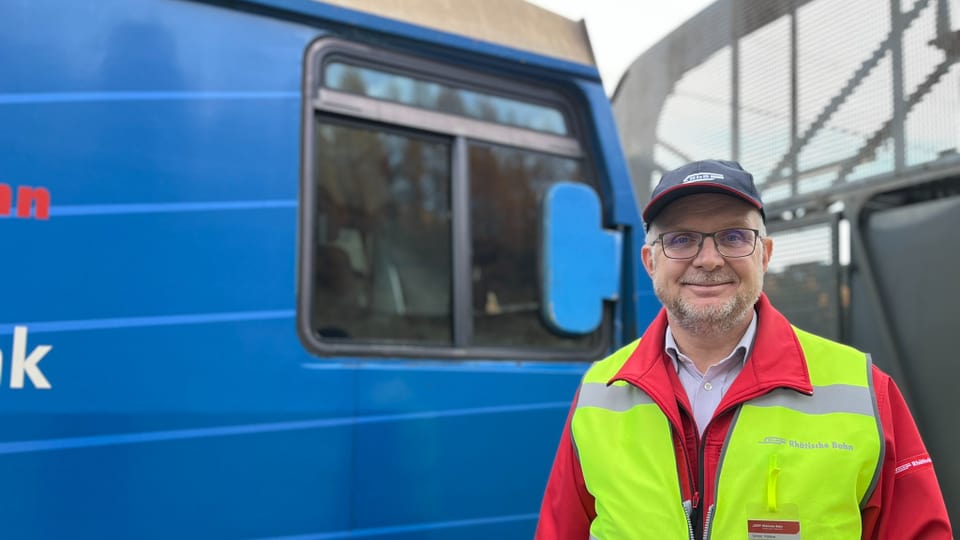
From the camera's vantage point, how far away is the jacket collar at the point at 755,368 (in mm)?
1486

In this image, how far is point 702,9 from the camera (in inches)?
156

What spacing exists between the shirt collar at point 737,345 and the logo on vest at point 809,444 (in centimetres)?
20

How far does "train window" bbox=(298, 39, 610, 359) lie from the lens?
2.43 m

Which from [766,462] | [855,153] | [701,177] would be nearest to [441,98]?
[701,177]

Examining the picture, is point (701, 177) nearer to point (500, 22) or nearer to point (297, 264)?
point (297, 264)

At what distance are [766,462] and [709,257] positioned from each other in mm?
405

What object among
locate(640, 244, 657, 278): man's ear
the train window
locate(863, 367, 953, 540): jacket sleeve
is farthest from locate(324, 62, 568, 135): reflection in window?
locate(863, 367, 953, 540): jacket sleeve

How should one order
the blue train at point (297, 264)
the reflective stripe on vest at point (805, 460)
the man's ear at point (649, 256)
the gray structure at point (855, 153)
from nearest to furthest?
the reflective stripe on vest at point (805, 460)
the man's ear at point (649, 256)
the blue train at point (297, 264)
the gray structure at point (855, 153)

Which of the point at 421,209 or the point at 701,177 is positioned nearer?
the point at 701,177

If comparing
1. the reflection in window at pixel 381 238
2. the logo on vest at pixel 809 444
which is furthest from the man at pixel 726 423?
the reflection in window at pixel 381 238

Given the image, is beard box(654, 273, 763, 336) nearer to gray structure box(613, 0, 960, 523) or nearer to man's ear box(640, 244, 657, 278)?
man's ear box(640, 244, 657, 278)

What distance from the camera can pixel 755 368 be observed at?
1.52 meters

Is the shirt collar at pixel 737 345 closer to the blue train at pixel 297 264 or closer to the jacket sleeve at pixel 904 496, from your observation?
the jacket sleeve at pixel 904 496

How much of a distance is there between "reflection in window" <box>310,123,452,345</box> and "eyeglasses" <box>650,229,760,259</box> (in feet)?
3.58
